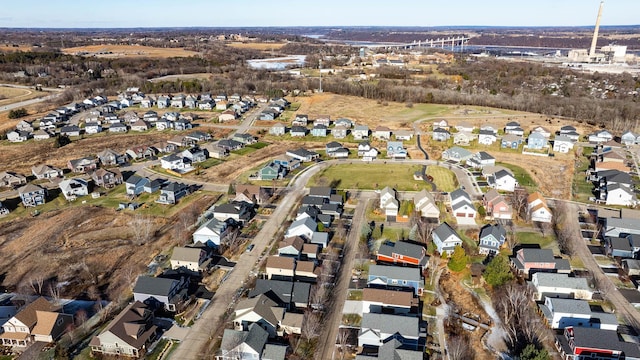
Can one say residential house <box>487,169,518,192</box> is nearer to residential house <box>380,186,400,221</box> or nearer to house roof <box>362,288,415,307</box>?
residential house <box>380,186,400,221</box>

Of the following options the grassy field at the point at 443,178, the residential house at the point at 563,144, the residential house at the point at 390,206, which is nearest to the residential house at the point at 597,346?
the residential house at the point at 390,206

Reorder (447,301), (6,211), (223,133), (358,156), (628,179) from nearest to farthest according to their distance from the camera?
(447,301), (6,211), (628,179), (358,156), (223,133)

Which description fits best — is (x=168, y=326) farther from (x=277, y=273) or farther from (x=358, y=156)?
(x=358, y=156)

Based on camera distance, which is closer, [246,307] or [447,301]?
[246,307]

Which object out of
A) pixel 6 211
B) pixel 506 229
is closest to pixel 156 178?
pixel 6 211

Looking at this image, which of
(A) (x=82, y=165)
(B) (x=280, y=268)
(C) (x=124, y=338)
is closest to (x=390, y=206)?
(B) (x=280, y=268)

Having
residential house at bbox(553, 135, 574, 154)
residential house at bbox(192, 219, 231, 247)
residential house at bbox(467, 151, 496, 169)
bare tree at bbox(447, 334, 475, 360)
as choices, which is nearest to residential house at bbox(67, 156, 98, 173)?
residential house at bbox(192, 219, 231, 247)
